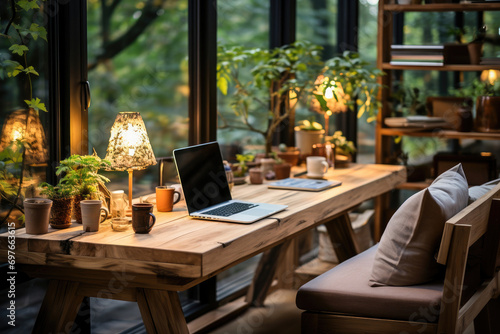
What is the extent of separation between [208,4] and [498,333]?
6.57 feet

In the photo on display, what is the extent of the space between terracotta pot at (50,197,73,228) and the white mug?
1.51 meters

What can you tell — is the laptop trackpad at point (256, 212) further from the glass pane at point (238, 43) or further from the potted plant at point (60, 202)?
the glass pane at point (238, 43)

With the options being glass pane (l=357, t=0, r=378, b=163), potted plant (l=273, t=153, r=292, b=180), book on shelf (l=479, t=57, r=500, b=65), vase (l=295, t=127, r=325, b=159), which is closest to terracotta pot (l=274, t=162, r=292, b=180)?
potted plant (l=273, t=153, r=292, b=180)

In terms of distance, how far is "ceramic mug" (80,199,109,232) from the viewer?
215 centimetres

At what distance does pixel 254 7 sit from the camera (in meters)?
3.88

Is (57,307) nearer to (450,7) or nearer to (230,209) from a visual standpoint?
(230,209)

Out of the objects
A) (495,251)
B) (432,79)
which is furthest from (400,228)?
(432,79)

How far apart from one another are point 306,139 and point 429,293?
1.82 metres

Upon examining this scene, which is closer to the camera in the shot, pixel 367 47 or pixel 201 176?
pixel 201 176

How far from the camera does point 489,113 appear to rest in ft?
13.3

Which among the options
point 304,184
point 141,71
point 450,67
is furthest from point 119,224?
point 450,67

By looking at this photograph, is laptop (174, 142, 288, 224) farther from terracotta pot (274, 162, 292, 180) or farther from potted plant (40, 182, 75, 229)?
terracotta pot (274, 162, 292, 180)

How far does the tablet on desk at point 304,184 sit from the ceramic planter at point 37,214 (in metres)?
1.24

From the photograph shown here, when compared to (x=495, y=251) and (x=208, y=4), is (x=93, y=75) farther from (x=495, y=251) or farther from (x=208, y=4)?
(x=495, y=251)
